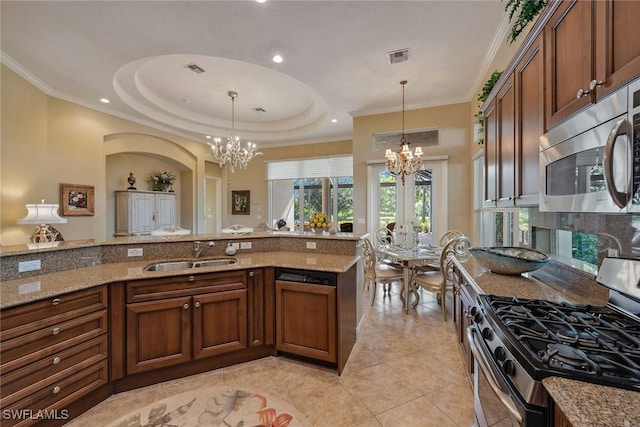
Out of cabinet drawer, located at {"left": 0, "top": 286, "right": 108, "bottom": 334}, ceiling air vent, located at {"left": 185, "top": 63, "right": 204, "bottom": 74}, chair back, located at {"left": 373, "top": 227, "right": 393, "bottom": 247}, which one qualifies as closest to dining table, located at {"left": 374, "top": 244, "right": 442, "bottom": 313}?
chair back, located at {"left": 373, "top": 227, "right": 393, "bottom": 247}

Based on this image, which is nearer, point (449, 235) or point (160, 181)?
point (449, 235)

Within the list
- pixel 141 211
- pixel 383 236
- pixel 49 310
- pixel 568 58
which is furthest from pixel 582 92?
pixel 141 211

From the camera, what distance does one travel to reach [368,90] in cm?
444

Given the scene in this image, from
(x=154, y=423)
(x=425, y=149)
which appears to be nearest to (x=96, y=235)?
(x=154, y=423)

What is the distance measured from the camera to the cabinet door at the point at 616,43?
87 centimetres

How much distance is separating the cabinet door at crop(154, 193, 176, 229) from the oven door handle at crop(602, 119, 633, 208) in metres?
7.65

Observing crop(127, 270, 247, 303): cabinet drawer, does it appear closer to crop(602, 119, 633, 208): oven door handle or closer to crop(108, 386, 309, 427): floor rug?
crop(108, 386, 309, 427): floor rug

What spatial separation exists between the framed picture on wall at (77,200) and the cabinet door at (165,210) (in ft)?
5.46

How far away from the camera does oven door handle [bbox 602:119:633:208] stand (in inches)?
34.0

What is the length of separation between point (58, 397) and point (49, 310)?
57cm

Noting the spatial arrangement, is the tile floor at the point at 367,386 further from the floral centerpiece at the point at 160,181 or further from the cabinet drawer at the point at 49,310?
the floral centerpiece at the point at 160,181

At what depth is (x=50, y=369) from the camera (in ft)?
5.30

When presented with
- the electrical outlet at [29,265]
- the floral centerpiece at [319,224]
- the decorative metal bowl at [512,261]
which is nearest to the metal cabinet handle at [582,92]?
the decorative metal bowl at [512,261]

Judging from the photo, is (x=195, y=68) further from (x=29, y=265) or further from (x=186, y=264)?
(x=29, y=265)
